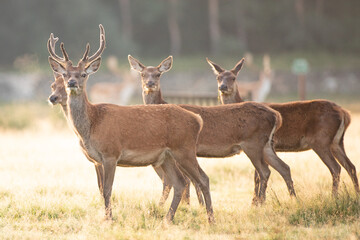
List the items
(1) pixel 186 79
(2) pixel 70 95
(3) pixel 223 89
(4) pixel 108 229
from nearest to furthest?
(4) pixel 108 229
(2) pixel 70 95
(3) pixel 223 89
(1) pixel 186 79

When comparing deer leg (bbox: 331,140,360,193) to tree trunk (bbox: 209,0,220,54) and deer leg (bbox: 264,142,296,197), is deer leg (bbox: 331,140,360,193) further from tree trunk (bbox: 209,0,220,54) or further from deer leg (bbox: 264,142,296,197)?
tree trunk (bbox: 209,0,220,54)

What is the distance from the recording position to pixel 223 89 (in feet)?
31.6

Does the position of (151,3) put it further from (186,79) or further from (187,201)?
(187,201)

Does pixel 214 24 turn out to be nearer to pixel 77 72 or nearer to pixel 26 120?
pixel 26 120

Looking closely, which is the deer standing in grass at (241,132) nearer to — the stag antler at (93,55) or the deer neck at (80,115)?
the stag antler at (93,55)

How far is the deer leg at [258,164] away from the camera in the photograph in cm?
772

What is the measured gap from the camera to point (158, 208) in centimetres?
745

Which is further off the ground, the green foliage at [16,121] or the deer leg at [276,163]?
the deer leg at [276,163]

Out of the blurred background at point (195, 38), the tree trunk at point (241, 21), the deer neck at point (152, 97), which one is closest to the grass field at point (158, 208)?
the deer neck at point (152, 97)

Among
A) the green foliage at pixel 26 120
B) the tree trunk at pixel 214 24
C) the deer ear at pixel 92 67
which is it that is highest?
the tree trunk at pixel 214 24

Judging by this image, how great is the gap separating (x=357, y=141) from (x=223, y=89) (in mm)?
5033

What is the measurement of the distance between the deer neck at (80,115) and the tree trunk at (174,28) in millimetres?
34836

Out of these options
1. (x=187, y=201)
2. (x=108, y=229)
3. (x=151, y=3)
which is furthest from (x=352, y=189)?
(x=151, y=3)

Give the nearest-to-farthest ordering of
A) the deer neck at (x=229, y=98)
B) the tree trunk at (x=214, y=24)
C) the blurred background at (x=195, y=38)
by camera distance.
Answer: the deer neck at (x=229, y=98), the blurred background at (x=195, y=38), the tree trunk at (x=214, y=24)
